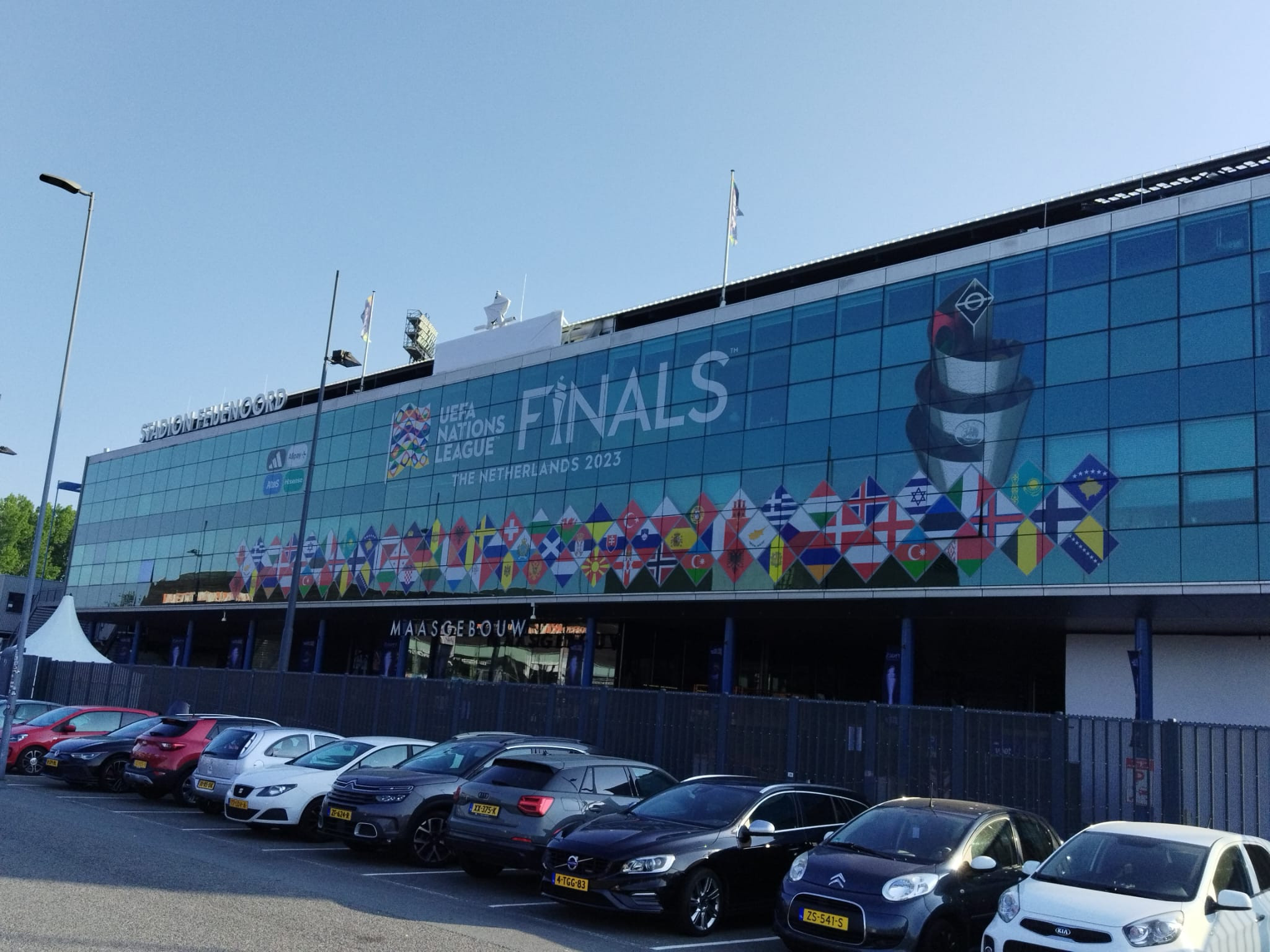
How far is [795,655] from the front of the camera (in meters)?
43.8

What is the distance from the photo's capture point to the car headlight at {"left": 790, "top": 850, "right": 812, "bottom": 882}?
1059 centimetres

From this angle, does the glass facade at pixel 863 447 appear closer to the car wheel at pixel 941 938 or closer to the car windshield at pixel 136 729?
the car windshield at pixel 136 729

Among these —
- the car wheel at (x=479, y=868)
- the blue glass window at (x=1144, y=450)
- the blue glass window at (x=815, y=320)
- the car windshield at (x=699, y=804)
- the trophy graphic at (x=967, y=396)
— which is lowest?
the car wheel at (x=479, y=868)

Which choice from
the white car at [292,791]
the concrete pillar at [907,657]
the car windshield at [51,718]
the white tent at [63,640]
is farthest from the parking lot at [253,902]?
the white tent at [63,640]

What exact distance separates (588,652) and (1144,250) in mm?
22631

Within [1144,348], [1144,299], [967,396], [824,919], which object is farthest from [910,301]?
[824,919]

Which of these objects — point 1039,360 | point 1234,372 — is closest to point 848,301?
point 1039,360

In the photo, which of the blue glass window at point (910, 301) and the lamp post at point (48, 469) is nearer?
the lamp post at point (48, 469)

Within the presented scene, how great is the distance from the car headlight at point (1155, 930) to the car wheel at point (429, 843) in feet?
28.1

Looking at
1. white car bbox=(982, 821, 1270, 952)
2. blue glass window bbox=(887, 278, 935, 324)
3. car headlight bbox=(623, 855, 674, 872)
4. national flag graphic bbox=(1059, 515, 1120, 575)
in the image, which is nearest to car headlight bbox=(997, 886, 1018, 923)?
white car bbox=(982, 821, 1270, 952)

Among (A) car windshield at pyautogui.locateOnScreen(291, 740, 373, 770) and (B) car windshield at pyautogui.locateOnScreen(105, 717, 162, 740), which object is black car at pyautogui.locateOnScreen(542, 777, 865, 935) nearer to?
(A) car windshield at pyautogui.locateOnScreen(291, 740, 373, 770)

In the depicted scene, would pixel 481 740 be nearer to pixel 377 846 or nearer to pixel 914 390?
pixel 377 846

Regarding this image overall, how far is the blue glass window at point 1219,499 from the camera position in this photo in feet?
82.3

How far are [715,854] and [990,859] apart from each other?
2753 mm
